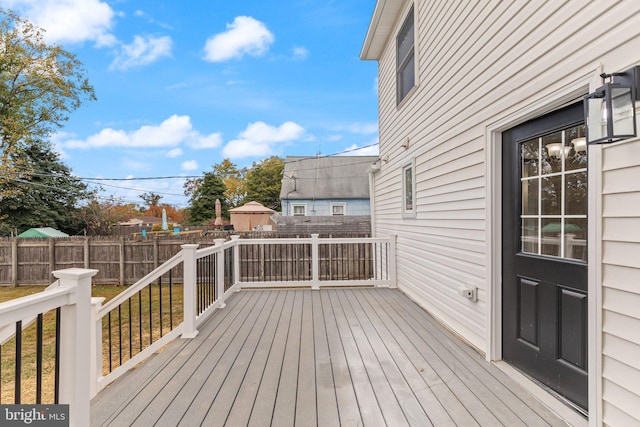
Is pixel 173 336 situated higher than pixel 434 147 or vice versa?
A: pixel 434 147

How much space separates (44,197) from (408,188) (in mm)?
20672

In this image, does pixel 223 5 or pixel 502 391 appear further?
pixel 223 5

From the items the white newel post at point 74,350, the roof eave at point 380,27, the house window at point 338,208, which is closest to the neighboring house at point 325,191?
the house window at point 338,208

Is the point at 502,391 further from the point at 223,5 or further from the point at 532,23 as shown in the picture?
the point at 223,5

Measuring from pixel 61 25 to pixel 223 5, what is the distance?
23.0 ft

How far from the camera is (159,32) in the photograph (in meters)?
13.6

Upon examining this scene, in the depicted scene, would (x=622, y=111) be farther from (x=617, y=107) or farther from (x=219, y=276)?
(x=219, y=276)

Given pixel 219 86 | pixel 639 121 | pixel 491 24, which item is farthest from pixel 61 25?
pixel 639 121

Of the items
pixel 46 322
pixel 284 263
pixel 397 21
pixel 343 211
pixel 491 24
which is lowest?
pixel 46 322

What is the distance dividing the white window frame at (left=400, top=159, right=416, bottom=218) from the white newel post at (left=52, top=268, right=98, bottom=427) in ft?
13.1

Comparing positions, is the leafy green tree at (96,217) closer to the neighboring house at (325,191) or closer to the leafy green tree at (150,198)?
the neighboring house at (325,191)

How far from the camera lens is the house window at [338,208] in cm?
1748

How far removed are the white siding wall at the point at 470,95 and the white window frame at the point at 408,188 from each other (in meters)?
0.14

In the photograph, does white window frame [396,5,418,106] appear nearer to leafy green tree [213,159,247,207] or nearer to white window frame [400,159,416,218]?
white window frame [400,159,416,218]
